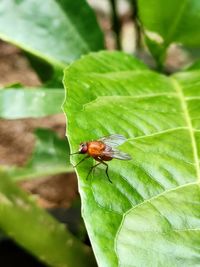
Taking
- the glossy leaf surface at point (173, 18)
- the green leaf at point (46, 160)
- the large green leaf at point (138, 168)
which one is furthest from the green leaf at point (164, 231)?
the green leaf at point (46, 160)

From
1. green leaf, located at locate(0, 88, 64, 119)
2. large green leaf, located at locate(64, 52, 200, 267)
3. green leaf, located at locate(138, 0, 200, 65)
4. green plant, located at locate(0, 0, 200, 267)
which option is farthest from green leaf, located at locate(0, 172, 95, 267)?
green leaf, located at locate(138, 0, 200, 65)

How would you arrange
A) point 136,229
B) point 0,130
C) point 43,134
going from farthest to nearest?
point 0,130
point 43,134
point 136,229

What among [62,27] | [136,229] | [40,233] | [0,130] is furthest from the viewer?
[0,130]

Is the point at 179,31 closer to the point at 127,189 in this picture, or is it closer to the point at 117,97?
the point at 117,97

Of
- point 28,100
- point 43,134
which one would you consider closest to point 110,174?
point 28,100

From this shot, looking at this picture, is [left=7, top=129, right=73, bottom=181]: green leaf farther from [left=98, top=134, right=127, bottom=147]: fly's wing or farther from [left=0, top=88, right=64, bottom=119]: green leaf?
[left=98, top=134, right=127, bottom=147]: fly's wing

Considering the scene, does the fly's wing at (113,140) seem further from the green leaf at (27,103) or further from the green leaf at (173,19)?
the green leaf at (173,19)

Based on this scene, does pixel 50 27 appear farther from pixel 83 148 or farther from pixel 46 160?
pixel 83 148

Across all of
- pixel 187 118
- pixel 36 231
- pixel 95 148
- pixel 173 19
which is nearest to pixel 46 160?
pixel 36 231
